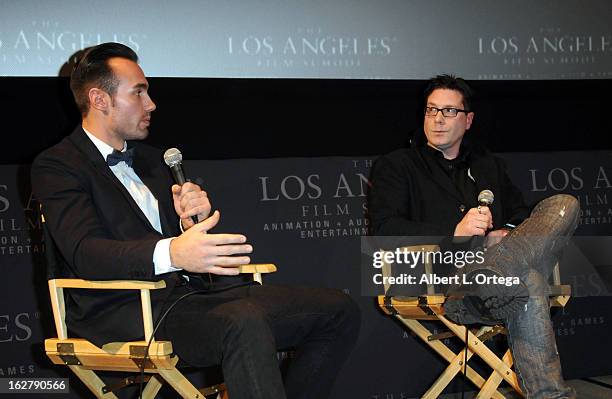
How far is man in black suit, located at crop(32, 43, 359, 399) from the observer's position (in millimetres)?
2342

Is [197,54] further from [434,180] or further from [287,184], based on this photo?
[434,180]

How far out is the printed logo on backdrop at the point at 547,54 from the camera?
14.2ft

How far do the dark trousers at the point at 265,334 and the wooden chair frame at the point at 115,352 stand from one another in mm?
82

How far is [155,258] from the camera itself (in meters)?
2.38

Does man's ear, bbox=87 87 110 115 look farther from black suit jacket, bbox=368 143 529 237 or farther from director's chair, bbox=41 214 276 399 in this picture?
black suit jacket, bbox=368 143 529 237

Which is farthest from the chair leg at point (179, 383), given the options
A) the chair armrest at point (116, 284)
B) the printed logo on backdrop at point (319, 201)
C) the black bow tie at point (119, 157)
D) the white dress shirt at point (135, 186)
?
the printed logo on backdrop at point (319, 201)

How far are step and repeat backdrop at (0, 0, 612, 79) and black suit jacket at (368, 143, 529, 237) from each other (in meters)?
0.74

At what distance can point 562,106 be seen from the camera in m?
4.47

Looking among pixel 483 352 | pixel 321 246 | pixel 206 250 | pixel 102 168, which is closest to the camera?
pixel 206 250

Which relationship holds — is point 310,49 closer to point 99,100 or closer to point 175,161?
point 99,100

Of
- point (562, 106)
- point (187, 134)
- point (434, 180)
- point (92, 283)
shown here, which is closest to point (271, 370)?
point (92, 283)

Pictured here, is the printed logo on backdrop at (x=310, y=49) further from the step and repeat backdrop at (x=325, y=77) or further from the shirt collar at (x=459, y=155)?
the shirt collar at (x=459, y=155)

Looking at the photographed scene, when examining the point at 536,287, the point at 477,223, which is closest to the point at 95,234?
the point at 477,223

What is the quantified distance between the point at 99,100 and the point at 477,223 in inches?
57.7
